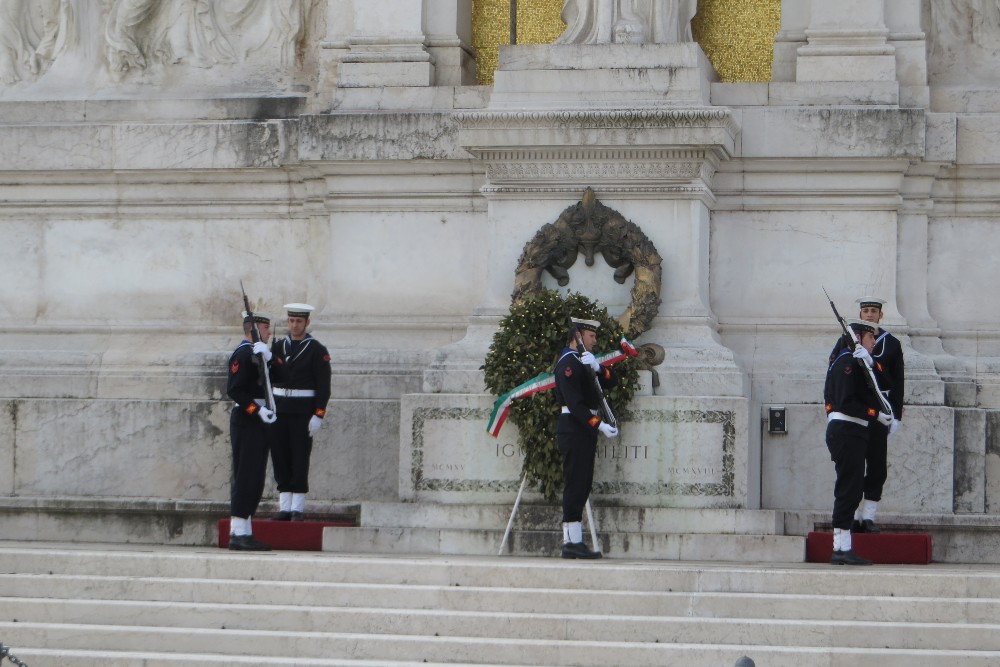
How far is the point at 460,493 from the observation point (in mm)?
16906

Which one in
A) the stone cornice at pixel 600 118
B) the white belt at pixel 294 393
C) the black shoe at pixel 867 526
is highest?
the stone cornice at pixel 600 118

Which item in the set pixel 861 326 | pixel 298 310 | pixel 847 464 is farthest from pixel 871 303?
pixel 298 310

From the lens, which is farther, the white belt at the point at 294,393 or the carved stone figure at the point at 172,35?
the carved stone figure at the point at 172,35

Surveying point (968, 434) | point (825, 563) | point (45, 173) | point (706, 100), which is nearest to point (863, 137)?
point (706, 100)

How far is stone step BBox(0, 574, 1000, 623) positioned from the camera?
1364 cm

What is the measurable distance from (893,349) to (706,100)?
9.66 feet

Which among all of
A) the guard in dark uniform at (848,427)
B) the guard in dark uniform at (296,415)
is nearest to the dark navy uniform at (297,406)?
the guard in dark uniform at (296,415)

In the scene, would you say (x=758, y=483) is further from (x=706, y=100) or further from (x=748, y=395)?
(x=706, y=100)

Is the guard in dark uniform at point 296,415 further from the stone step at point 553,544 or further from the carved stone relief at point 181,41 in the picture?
the carved stone relief at point 181,41

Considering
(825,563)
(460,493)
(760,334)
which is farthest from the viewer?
(760,334)

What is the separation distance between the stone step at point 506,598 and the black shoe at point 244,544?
4.90 ft

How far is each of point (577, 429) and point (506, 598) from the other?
217cm

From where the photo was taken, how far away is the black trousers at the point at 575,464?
15.7 meters

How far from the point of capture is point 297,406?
16.9 metres
